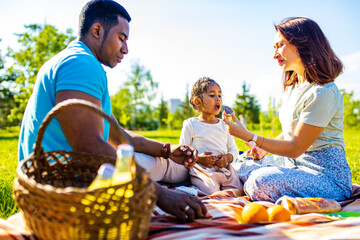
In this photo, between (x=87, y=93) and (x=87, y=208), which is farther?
(x=87, y=93)

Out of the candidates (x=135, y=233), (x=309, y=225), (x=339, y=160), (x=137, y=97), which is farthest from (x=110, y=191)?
(x=137, y=97)

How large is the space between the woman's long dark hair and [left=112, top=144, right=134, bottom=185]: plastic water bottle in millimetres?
2364

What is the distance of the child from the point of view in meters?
3.48

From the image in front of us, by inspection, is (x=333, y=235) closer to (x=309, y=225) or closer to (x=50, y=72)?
(x=309, y=225)

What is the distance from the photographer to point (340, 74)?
313 centimetres

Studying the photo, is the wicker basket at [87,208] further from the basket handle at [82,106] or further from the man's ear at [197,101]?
the man's ear at [197,101]

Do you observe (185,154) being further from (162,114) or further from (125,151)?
(162,114)

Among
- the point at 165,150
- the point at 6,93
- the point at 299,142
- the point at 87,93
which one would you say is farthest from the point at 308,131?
the point at 6,93

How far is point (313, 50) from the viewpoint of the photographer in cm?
301

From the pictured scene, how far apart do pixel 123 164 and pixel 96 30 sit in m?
1.62

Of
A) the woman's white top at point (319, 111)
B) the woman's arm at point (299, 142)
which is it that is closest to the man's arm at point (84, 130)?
the woman's arm at point (299, 142)

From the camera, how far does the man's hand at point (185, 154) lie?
8.98 ft

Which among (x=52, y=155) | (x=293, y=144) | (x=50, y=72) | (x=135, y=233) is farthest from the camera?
(x=293, y=144)

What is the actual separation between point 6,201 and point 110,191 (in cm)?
232
